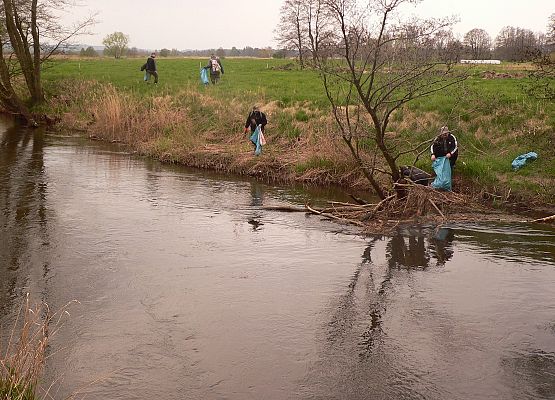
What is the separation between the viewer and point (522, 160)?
15820mm

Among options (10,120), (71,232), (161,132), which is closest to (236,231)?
(71,232)

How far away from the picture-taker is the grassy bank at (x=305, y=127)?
16.3 meters

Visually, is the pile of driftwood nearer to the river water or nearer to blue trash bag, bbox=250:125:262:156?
the river water

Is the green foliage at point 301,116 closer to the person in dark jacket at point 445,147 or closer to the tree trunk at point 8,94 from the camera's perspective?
the person in dark jacket at point 445,147

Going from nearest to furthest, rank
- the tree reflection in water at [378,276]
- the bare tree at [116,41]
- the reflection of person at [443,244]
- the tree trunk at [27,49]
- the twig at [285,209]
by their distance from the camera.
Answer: the tree reflection in water at [378,276], the reflection of person at [443,244], the twig at [285,209], the tree trunk at [27,49], the bare tree at [116,41]

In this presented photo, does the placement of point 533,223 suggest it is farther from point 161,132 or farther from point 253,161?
point 161,132

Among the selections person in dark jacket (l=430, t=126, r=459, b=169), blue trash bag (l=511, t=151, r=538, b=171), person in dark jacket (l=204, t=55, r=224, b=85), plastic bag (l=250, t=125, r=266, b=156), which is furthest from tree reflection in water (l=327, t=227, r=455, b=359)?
person in dark jacket (l=204, t=55, r=224, b=85)

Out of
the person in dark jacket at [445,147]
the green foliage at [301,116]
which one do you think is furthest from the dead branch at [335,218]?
the green foliage at [301,116]

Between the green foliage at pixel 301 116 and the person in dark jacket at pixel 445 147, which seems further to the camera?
the green foliage at pixel 301 116

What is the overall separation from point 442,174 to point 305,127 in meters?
6.58

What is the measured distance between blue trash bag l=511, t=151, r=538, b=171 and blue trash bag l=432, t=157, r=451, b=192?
2158mm

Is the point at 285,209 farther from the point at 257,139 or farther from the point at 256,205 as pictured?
the point at 257,139

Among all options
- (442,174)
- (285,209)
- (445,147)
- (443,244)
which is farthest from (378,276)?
(445,147)

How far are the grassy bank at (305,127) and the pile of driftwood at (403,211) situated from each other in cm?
198
